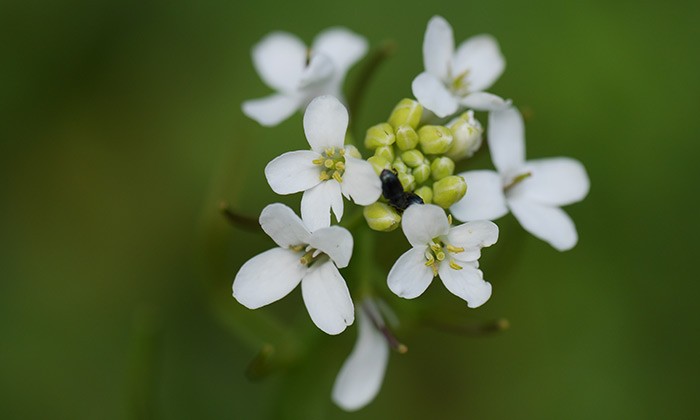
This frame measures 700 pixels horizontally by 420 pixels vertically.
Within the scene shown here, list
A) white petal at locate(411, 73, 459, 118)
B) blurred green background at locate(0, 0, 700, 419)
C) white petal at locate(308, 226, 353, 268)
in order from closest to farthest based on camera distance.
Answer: white petal at locate(308, 226, 353, 268) < white petal at locate(411, 73, 459, 118) < blurred green background at locate(0, 0, 700, 419)

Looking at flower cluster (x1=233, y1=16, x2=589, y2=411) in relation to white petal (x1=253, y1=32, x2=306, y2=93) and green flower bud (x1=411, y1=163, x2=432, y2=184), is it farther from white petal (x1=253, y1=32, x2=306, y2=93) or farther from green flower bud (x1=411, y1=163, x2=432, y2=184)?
white petal (x1=253, y1=32, x2=306, y2=93)

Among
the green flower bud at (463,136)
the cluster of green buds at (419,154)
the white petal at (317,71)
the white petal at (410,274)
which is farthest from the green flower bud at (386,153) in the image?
the white petal at (317,71)

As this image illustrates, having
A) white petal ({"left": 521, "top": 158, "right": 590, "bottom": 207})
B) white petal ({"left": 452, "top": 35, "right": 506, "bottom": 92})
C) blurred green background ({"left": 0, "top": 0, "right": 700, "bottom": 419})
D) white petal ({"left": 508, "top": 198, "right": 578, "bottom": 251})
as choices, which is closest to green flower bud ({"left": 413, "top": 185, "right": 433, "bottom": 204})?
white petal ({"left": 508, "top": 198, "right": 578, "bottom": 251})

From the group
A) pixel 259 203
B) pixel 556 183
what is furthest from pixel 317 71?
pixel 259 203

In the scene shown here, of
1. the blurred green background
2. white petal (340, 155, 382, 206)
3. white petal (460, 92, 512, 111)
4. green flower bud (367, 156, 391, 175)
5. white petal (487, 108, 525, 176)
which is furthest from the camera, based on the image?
the blurred green background

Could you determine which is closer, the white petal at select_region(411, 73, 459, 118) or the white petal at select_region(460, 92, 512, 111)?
the white petal at select_region(411, 73, 459, 118)

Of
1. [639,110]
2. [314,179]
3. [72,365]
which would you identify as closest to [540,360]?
[639,110]
